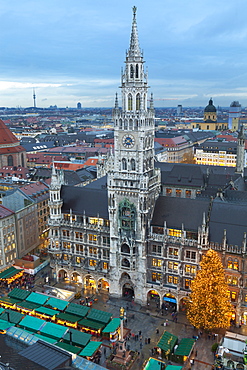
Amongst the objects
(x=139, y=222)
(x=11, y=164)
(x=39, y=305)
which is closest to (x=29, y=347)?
(x=39, y=305)

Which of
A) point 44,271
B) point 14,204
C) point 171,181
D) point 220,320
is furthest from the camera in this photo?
point 171,181

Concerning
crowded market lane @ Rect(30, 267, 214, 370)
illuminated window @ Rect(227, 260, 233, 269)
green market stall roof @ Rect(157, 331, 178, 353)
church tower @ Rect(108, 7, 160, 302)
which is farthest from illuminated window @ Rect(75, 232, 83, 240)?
illuminated window @ Rect(227, 260, 233, 269)

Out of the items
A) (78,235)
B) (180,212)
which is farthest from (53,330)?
(180,212)

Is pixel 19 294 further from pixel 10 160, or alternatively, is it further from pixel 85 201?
pixel 10 160

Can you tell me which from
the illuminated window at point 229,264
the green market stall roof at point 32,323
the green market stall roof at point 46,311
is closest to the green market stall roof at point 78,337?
the green market stall roof at point 32,323

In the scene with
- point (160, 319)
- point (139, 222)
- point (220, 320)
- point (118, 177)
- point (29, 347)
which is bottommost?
point (160, 319)

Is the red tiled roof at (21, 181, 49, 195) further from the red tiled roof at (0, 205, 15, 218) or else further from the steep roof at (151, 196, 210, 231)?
the steep roof at (151, 196, 210, 231)

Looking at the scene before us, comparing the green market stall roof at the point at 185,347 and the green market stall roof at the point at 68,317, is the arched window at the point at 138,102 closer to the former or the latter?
the green market stall roof at the point at 68,317

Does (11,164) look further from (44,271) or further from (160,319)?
(160,319)
